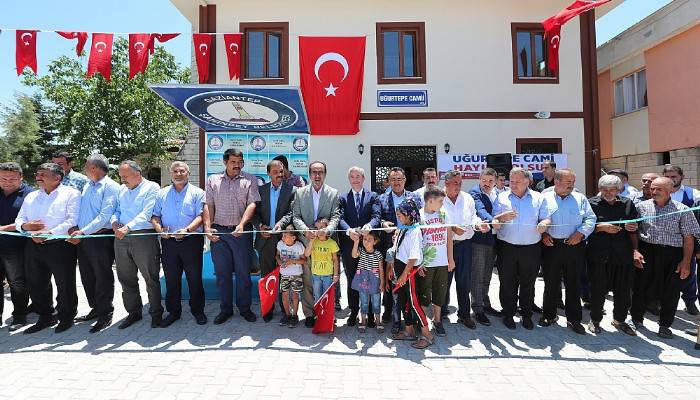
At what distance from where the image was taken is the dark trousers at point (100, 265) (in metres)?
4.68

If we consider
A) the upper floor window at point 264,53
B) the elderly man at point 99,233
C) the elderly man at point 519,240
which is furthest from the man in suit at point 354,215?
the upper floor window at point 264,53

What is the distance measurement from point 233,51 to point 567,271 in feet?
28.8

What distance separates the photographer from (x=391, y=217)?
462 centimetres

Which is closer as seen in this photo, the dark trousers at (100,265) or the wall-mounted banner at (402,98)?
the dark trousers at (100,265)

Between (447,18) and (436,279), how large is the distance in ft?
27.5

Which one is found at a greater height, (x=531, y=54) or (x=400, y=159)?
(x=531, y=54)

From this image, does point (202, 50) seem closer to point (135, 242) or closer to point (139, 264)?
point (135, 242)

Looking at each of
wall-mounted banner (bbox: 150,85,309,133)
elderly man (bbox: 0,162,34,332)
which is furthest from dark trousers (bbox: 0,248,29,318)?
wall-mounted banner (bbox: 150,85,309,133)

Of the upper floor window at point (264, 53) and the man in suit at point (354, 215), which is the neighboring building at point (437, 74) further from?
the man in suit at point (354, 215)

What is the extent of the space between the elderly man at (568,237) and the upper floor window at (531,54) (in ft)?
22.5

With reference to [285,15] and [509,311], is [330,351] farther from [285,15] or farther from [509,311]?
[285,15]

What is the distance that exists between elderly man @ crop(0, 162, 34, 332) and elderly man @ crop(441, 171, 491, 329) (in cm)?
506

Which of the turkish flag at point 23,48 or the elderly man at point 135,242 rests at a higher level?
the turkish flag at point 23,48

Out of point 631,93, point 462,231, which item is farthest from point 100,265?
point 631,93
